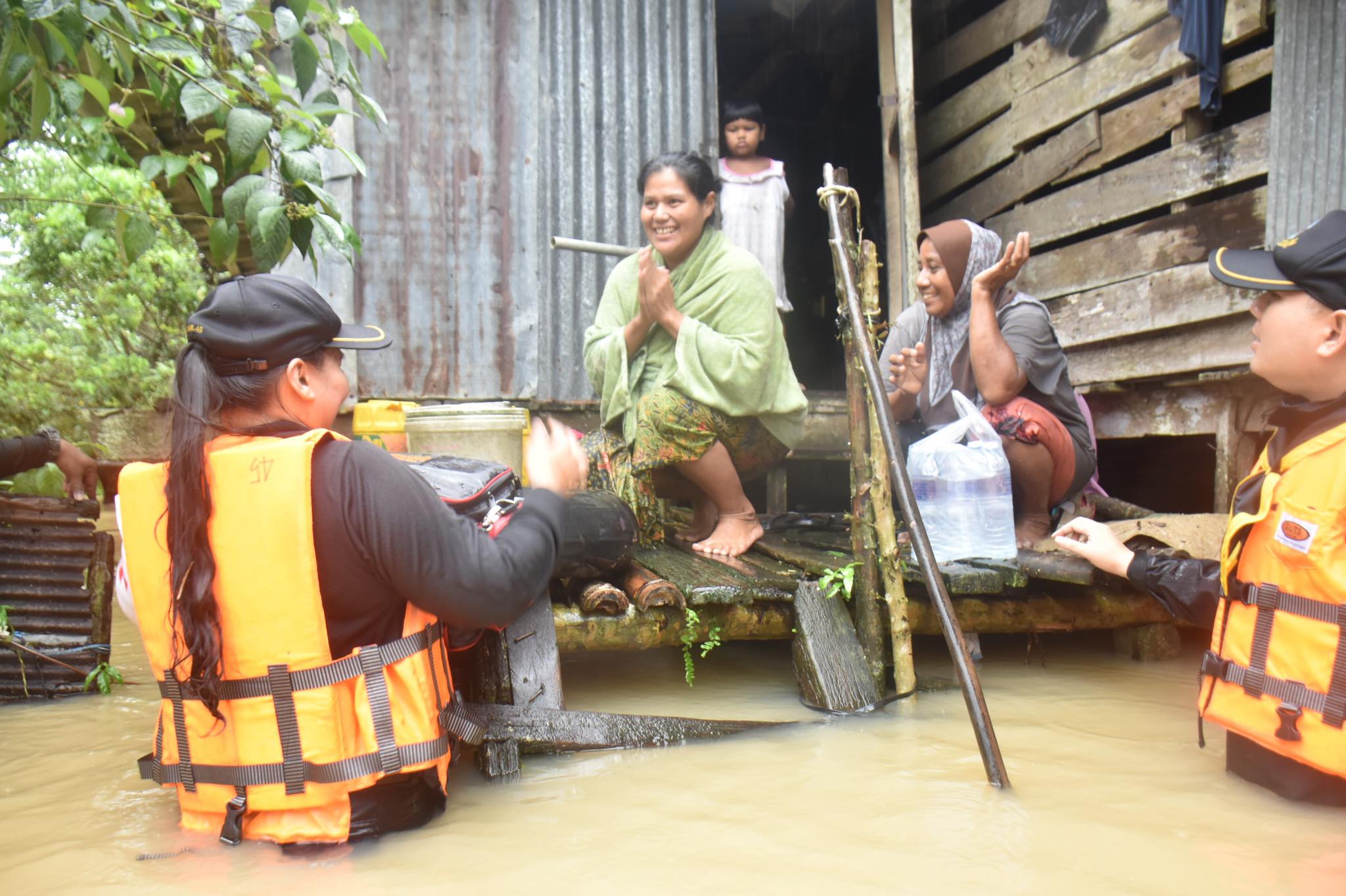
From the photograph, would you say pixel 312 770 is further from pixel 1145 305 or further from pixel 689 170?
pixel 1145 305

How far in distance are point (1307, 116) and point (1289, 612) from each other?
281 cm

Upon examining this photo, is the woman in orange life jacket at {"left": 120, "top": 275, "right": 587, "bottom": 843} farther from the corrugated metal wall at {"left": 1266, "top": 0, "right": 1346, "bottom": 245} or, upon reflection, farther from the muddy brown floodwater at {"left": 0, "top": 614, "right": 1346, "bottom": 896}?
the corrugated metal wall at {"left": 1266, "top": 0, "right": 1346, "bottom": 245}

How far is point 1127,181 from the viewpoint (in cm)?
496

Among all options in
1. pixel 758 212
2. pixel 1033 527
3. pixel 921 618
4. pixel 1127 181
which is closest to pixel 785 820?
pixel 921 618

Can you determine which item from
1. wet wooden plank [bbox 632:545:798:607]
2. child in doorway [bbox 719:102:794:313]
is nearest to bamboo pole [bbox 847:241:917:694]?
wet wooden plank [bbox 632:545:798:607]

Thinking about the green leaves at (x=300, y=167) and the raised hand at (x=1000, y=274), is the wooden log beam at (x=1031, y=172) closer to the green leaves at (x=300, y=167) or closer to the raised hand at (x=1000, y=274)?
the raised hand at (x=1000, y=274)

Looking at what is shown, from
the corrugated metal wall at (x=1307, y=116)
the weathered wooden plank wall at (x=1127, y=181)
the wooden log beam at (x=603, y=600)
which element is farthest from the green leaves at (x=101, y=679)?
the corrugated metal wall at (x=1307, y=116)

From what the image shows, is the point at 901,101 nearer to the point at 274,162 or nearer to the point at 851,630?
the point at 851,630

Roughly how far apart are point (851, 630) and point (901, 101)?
3866 millimetres

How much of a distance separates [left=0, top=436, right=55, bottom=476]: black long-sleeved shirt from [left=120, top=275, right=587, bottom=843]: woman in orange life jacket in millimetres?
2281

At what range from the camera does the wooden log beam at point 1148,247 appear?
420cm

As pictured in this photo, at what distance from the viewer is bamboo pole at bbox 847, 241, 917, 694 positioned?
2.99 m

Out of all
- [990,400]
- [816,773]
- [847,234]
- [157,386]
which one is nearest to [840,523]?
[990,400]

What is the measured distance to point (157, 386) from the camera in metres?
10.2
